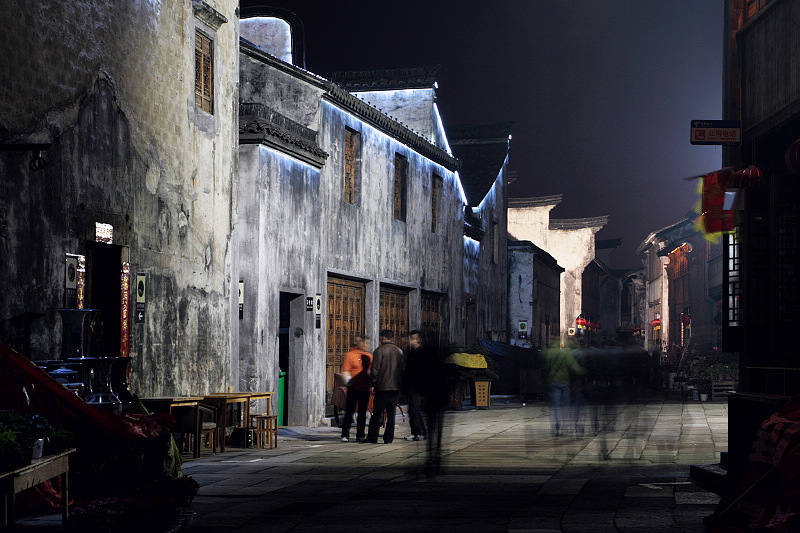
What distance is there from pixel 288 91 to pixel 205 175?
14.6 ft

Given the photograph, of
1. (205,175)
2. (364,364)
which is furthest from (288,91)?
(364,364)

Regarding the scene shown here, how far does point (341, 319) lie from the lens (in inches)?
814

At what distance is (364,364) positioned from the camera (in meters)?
16.3

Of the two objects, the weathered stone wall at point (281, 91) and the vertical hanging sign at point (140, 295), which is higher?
the weathered stone wall at point (281, 91)

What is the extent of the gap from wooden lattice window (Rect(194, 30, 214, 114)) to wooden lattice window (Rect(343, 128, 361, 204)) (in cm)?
584

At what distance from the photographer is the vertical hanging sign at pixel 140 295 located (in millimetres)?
12945

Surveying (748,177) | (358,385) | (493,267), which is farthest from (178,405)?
(493,267)

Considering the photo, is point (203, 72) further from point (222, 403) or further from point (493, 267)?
point (493, 267)

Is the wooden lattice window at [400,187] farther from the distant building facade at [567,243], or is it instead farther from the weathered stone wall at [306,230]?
the distant building facade at [567,243]

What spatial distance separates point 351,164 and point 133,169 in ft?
28.4

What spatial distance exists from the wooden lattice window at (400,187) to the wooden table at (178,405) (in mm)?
11725

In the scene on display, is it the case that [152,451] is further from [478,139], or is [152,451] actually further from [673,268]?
[673,268]

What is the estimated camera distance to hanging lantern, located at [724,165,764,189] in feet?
36.6

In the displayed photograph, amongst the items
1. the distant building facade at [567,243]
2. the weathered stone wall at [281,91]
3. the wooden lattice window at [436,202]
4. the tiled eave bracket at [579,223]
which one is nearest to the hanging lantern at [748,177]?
the weathered stone wall at [281,91]
